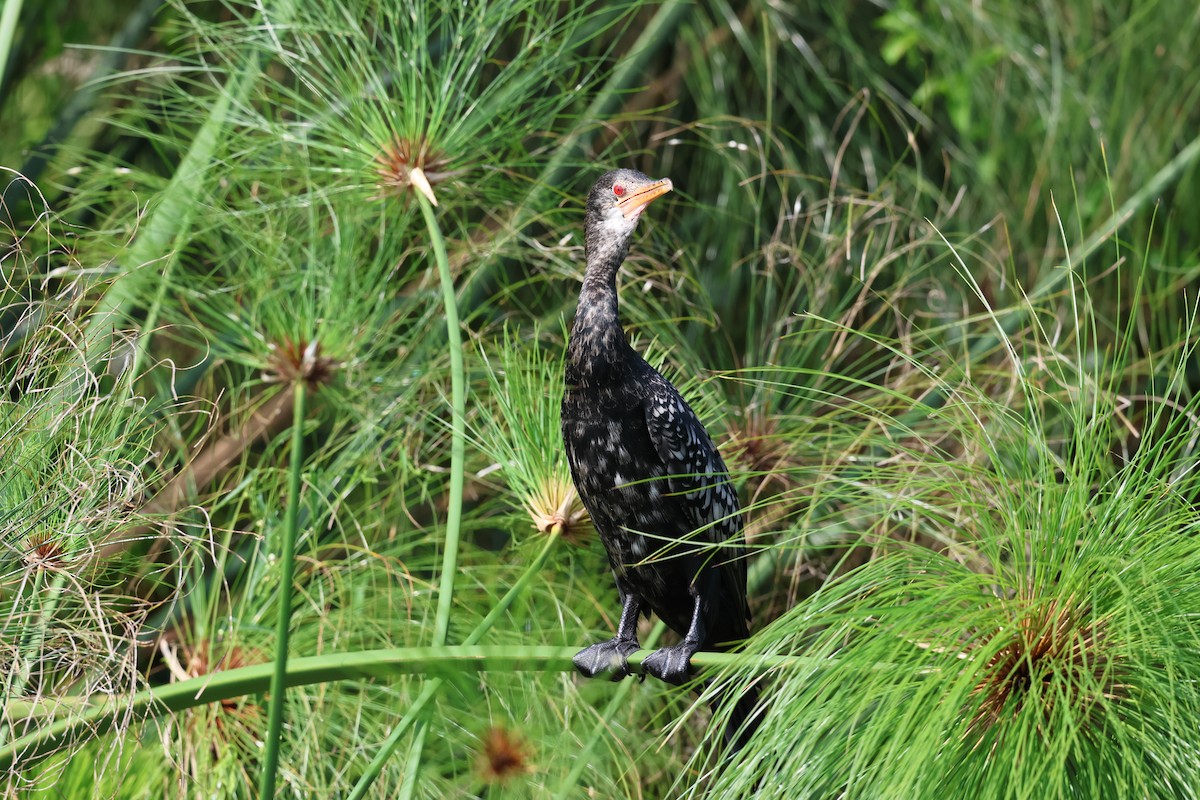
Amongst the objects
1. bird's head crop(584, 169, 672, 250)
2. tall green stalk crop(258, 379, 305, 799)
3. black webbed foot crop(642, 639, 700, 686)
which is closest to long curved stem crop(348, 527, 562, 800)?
tall green stalk crop(258, 379, 305, 799)

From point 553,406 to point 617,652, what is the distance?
1.44ft

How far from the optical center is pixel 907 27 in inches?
142

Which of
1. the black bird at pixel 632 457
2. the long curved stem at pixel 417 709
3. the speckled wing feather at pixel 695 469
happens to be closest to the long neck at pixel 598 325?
the black bird at pixel 632 457

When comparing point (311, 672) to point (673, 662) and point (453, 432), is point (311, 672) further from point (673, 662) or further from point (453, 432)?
point (673, 662)

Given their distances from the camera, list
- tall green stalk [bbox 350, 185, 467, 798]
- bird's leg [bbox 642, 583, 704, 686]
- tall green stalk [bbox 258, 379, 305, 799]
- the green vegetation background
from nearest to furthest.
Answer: the green vegetation background < tall green stalk [bbox 258, 379, 305, 799] < tall green stalk [bbox 350, 185, 467, 798] < bird's leg [bbox 642, 583, 704, 686]

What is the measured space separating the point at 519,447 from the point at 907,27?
213cm

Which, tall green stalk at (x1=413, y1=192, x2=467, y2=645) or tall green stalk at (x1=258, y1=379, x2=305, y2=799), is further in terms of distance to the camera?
tall green stalk at (x1=413, y1=192, x2=467, y2=645)

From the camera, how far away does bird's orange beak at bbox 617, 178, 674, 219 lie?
206cm

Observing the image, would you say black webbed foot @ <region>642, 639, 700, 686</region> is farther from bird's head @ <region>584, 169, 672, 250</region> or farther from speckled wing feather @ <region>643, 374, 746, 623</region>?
bird's head @ <region>584, 169, 672, 250</region>

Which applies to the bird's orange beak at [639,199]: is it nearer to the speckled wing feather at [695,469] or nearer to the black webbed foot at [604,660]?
the speckled wing feather at [695,469]

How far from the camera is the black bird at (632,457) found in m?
2.04

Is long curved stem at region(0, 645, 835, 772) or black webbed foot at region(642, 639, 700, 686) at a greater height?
long curved stem at region(0, 645, 835, 772)

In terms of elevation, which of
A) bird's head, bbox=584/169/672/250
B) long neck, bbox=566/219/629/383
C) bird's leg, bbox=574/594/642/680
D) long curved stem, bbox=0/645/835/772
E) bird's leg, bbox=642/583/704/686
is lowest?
bird's leg, bbox=574/594/642/680

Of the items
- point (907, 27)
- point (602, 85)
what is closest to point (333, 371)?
point (602, 85)
